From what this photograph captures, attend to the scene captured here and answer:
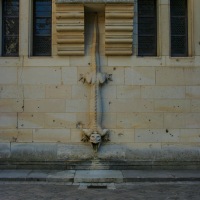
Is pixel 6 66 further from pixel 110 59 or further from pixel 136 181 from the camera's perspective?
pixel 136 181

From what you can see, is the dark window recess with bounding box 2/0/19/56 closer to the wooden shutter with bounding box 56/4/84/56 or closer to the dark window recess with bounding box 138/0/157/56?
the wooden shutter with bounding box 56/4/84/56

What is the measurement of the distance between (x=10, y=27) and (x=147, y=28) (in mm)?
3790

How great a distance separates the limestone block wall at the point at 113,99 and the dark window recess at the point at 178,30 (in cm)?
25

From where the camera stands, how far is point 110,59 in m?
10.2

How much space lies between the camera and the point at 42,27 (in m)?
10.4

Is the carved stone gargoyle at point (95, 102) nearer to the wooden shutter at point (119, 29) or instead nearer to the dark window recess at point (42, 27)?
the wooden shutter at point (119, 29)

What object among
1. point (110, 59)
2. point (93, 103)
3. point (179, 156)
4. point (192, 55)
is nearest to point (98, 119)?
point (93, 103)

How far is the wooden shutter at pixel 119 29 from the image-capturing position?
9867 millimetres

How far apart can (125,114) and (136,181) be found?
1.95m

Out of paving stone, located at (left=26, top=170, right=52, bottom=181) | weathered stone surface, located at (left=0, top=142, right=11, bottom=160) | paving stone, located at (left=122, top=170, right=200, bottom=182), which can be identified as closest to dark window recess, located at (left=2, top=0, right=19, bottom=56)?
weathered stone surface, located at (left=0, top=142, right=11, bottom=160)

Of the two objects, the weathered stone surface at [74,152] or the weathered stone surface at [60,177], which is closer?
the weathered stone surface at [60,177]

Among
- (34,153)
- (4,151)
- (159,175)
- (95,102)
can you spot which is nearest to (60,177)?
(34,153)

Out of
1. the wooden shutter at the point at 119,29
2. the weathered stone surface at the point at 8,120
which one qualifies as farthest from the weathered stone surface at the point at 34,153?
the wooden shutter at the point at 119,29

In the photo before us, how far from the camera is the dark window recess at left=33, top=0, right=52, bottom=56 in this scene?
10.4 meters
